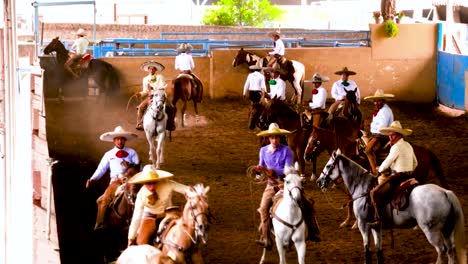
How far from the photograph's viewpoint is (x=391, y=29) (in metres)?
32.1

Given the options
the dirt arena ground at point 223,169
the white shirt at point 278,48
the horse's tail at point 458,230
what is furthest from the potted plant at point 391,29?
the horse's tail at point 458,230

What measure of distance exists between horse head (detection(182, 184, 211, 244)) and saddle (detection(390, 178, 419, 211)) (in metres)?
3.77

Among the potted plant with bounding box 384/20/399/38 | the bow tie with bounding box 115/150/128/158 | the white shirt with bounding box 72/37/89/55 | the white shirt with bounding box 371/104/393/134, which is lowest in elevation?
the bow tie with bounding box 115/150/128/158

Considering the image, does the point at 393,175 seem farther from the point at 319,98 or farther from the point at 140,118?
the point at 140,118

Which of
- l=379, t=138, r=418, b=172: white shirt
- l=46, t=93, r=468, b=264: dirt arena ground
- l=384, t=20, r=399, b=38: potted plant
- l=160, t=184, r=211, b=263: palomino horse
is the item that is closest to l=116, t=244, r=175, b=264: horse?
l=160, t=184, r=211, b=263: palomino horse

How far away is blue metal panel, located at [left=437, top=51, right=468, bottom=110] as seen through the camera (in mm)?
29062

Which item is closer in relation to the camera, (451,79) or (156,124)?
(156,124)

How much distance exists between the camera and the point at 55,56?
3180 centimetres

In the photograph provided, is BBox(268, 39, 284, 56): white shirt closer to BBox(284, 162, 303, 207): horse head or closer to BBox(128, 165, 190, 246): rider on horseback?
BBox(284, 162, 303, 207): horse head

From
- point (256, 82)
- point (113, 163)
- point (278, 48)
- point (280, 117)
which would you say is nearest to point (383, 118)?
point (280, 117)

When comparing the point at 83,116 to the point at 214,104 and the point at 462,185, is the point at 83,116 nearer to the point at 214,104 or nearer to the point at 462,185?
the point at 214,104

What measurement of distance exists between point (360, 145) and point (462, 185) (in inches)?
119

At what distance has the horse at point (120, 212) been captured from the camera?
14.0 m

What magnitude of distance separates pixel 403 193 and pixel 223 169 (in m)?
8.39
